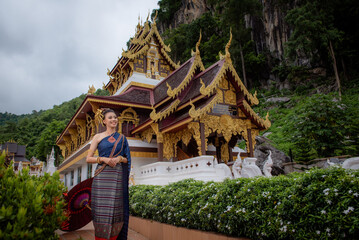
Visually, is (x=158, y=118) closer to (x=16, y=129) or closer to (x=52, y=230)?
(x=52, y=230)

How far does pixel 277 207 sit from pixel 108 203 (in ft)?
7.12

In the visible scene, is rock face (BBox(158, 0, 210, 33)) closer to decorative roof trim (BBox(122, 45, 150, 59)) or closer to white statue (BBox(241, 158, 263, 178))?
decorative roof trim (BBox(122, 45, 150, 59))

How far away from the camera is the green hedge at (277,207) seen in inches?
103

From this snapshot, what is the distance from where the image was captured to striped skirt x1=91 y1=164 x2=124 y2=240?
317 cm

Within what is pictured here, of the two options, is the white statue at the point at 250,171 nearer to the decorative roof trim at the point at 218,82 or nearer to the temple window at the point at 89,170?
the decorative roof trim at the point at 218,82

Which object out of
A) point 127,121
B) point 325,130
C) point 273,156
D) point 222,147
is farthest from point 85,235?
point 325,130

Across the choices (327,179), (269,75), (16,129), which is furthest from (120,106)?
(16,129)

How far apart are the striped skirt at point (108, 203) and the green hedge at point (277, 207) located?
1580 millimetres

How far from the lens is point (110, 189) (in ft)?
10.8

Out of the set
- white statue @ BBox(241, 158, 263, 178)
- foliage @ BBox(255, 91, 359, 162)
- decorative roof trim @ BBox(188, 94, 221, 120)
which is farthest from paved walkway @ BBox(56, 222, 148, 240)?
foliage @ BBox(255, 91, 359, 162)

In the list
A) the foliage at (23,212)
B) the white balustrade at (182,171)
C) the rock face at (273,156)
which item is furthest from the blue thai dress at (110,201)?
the rock face at (273,156)

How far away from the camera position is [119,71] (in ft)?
61.1

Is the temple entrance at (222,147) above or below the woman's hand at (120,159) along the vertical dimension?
above

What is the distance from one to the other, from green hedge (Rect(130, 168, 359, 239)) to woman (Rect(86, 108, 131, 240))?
1.52m
